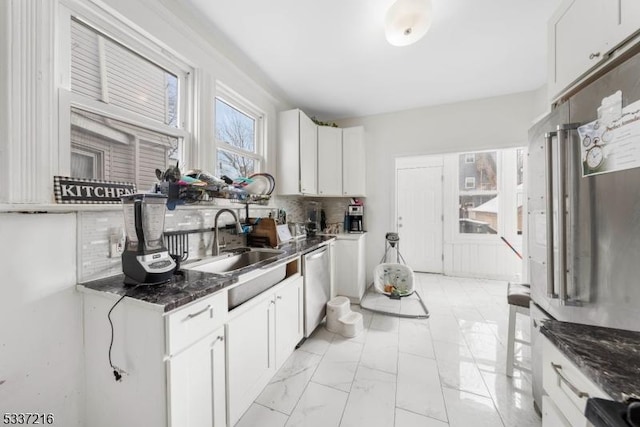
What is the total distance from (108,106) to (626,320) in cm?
259

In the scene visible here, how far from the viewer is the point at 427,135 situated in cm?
324

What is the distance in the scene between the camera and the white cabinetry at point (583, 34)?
875mm

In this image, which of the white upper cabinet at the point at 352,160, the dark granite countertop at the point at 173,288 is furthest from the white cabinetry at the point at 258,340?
the white upper cabinet at the point at 352,160

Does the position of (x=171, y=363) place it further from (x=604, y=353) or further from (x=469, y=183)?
(x=469, y=183)

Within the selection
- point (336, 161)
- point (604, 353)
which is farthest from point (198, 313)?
point (336, 161)

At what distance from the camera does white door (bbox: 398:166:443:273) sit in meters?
4.31

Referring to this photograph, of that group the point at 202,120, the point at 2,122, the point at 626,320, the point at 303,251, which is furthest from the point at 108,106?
the point at 626,320

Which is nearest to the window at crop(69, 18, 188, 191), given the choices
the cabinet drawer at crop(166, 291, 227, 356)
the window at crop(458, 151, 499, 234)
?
the cabinet drawer at crop(166, 291, 227, 356)

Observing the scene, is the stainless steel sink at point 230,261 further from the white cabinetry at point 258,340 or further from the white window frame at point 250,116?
the white window frame at point 250,116

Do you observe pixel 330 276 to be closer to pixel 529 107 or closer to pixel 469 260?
pixel 469 260

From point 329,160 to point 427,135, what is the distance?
1428 mm

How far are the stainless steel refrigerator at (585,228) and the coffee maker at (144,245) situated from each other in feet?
6.15

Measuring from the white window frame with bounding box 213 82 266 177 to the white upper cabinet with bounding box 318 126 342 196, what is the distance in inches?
34.4

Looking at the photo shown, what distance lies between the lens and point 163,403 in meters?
0.91
